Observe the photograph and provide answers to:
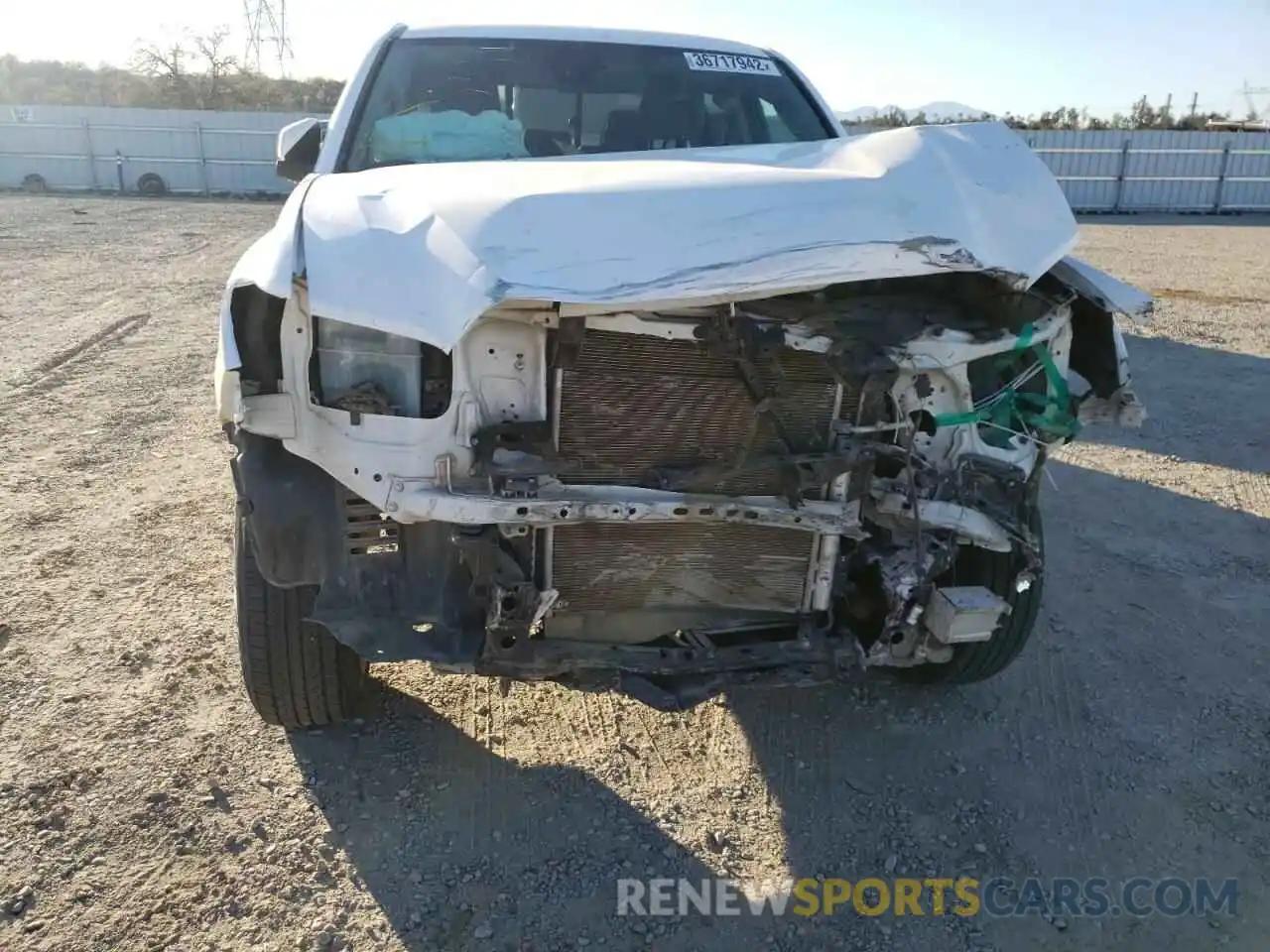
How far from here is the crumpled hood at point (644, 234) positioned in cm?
200

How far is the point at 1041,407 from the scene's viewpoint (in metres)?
2.64

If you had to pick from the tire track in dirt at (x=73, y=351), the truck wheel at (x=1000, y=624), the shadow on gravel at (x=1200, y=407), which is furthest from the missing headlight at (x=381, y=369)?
the tire track in dirt at (x=73, y=351)

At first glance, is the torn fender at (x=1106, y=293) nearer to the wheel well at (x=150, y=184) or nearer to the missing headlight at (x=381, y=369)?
the missing headlight at (x=381, y=369)

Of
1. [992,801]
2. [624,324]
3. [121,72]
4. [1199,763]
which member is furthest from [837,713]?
[121,72]

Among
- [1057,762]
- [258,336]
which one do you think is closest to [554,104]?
[258,336]

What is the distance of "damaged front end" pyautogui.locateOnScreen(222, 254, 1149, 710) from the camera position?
2.16 meters

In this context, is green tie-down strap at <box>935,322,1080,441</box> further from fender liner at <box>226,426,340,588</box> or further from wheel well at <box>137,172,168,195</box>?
wheel well at <box>137,172,168,195</box>

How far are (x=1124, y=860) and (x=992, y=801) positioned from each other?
0.35 m

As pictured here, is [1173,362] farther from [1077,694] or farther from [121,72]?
[121,72]

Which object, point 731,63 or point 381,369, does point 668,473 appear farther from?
point 731,63

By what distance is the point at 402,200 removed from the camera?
88.0 inches

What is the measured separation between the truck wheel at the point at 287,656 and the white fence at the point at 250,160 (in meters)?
20.0

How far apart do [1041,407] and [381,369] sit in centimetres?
177

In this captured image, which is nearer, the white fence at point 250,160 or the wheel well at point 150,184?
the white fence at point 250,160
